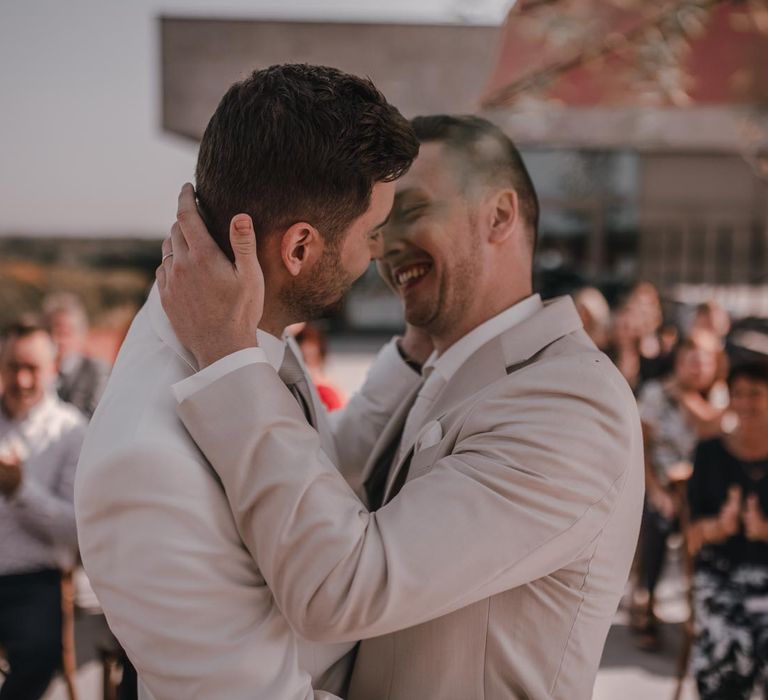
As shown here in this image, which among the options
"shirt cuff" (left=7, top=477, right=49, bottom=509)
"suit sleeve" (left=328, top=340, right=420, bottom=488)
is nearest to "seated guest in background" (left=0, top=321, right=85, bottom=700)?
"shirt cuff" (left=7, top=477, right=49, bottom=509)

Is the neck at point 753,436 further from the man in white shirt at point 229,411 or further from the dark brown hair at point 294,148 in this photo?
the dark brown hair at point 294,148

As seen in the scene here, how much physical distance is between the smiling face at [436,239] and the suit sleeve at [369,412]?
36 cm

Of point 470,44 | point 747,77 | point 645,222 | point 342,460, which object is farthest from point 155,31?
point 342,460

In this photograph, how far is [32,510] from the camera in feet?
10.7

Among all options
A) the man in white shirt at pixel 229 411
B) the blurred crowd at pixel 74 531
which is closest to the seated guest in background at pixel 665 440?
the blurred crowd at pixel 74 531

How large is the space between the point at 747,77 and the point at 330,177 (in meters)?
3.94

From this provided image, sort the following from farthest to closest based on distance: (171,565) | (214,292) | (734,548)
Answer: (734,548), (214,292), (171,565)

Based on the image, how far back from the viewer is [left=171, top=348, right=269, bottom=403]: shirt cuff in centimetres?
A: 110

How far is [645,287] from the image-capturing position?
6.95 meters

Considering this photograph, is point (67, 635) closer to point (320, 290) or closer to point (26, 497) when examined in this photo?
point (26, 497)

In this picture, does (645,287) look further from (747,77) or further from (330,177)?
(330,177)

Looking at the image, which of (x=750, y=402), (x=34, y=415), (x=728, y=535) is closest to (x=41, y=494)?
(x=34, y=415)

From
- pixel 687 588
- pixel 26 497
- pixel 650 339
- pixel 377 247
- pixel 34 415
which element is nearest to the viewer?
pixel 377 247

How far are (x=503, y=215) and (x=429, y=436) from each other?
1.73 ft
